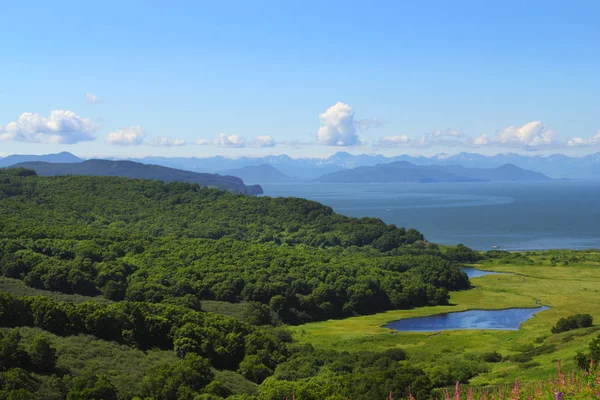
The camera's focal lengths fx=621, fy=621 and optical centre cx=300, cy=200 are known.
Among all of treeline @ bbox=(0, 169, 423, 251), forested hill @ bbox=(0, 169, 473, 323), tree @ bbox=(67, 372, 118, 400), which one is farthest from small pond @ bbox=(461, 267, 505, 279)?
tree @ bbox=(67, 372, 118, 400)

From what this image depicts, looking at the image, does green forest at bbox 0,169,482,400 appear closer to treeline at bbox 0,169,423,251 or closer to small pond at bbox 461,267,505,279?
treeline at bbox 0,169,423,251

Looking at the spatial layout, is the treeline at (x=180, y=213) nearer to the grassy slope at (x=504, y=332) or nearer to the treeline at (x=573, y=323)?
the grassy slope at (x=504, y=332)

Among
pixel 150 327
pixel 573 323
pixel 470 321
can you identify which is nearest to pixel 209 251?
pixel 470 321

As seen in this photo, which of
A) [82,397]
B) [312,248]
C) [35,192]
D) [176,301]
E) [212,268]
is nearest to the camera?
[82,397]

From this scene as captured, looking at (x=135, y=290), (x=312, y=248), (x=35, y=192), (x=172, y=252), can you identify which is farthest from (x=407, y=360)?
(x=35, y=192)

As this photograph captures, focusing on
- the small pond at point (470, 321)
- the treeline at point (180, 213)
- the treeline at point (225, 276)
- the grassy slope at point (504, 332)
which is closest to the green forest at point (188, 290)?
the treeline at point (225, 276)

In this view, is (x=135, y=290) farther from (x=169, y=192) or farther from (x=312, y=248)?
(x=169, y=192)
